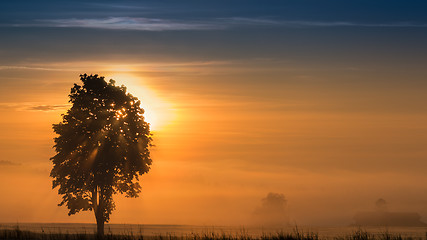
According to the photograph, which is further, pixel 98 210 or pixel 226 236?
pixel 98 210

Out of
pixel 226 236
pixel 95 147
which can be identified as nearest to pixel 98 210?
pixel 95 147

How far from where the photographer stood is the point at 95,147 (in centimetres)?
6181

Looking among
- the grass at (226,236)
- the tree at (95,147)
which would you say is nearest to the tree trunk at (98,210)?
the tree at (95,147)

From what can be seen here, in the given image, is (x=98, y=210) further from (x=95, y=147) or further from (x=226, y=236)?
(x=226, y=236)

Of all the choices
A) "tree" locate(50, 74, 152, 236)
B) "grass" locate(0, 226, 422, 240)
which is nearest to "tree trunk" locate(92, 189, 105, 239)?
"tree" locate(50, 74, 152, 236)

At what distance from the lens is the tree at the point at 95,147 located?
202 ft

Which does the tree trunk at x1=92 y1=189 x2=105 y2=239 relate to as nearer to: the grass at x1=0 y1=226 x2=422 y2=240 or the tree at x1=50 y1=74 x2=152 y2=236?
the tree at x1=50 y1=74 x2=152 y2=236

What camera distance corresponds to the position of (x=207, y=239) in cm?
3709

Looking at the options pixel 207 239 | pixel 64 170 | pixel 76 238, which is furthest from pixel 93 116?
pixel 207 239

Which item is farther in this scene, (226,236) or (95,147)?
(95,147)

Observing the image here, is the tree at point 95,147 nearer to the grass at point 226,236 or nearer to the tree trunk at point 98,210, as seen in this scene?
the tree trunk at point 98,210

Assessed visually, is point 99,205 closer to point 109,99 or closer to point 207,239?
point 109,99

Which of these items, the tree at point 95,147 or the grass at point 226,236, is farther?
the tree at point 95,147

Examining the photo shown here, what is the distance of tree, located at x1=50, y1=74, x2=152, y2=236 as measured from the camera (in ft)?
202
